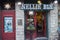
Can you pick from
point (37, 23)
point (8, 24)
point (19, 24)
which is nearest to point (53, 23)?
point (37, 23)

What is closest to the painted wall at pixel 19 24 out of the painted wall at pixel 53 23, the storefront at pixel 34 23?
the storefront at pixel 34 23

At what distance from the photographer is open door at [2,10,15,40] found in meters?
13.1

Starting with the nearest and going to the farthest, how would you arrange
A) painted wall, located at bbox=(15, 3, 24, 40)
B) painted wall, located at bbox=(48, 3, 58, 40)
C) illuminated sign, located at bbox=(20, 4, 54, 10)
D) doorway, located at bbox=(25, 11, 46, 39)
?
illuminated sign, located at bbox=(20, 4, 54, 10) → painted wall, located at bbox=(15, 3, 24, 40) → painted wall, located at bbox=(48, 3, 58, 40) → doorway, located at bbox=(25, 11, 46, 39)

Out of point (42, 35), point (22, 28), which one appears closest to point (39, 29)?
point (42, 35)

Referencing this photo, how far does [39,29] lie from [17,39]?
1.93 m

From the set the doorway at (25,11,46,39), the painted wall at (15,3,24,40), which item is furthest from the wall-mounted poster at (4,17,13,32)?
the doorway at (25,11,46,39)

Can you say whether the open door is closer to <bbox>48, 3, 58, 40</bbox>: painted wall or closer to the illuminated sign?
the illuminated sign

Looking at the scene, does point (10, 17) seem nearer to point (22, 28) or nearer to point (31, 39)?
point (22, 28)

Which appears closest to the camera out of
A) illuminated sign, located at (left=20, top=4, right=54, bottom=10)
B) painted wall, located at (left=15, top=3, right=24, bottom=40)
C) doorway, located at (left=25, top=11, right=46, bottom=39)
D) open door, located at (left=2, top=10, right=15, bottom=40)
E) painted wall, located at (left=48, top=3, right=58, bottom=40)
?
illuminated sign, located at (left=20, top=4, right=54, bottom=10)

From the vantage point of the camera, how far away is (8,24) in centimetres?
1323

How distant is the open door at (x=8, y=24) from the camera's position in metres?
13.1

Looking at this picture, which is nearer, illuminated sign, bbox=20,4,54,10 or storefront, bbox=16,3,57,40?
illuminated sign, bbox=20,4,54,10

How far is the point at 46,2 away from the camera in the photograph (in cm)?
1328

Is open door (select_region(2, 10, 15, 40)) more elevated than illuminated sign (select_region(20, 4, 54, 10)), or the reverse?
illuminated sign (select_region(20, 4, 54, 10))
